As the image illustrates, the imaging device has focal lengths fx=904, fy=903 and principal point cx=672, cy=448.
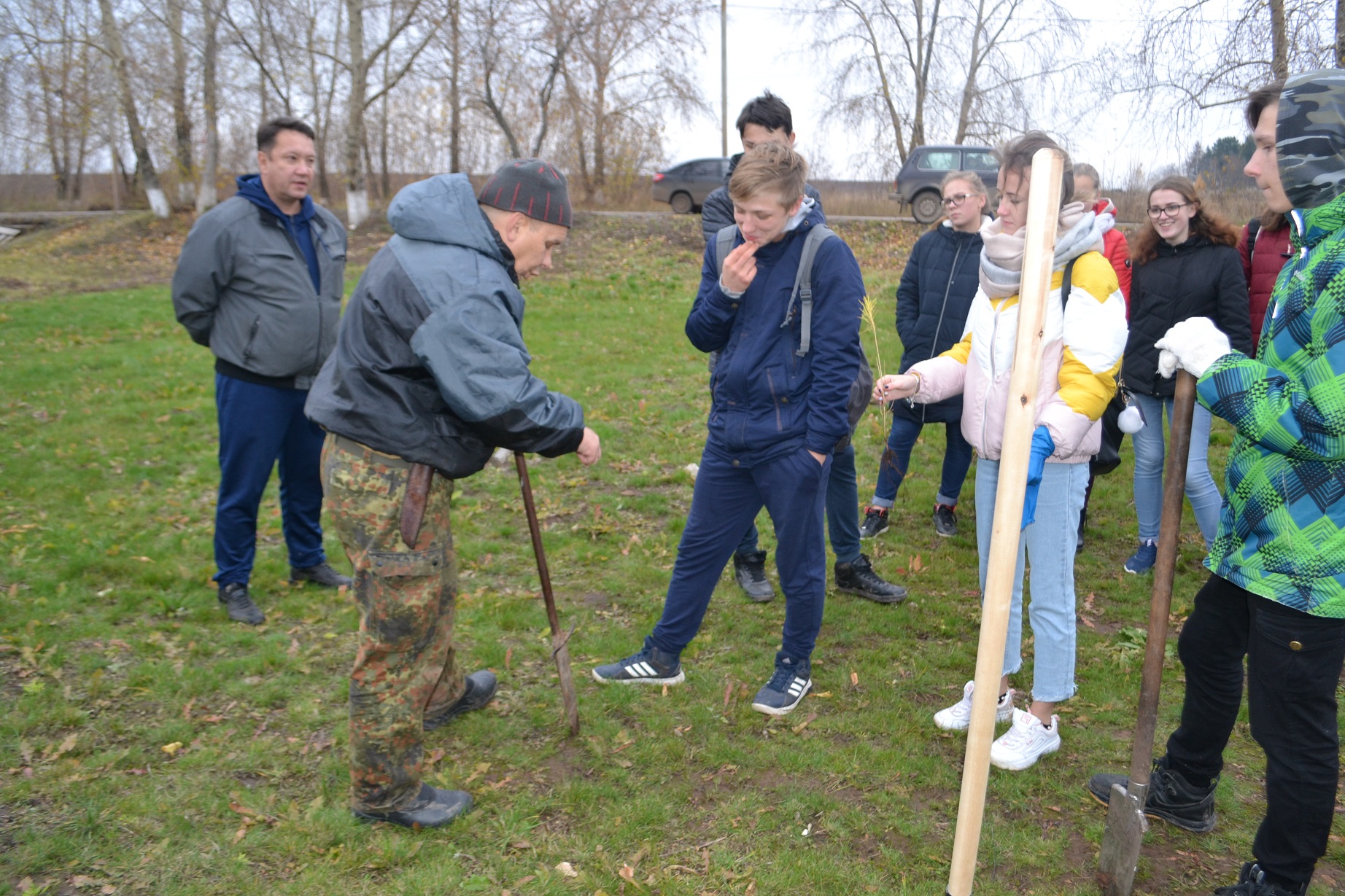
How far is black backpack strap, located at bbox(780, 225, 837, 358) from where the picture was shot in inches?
134

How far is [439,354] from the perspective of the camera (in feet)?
8.61

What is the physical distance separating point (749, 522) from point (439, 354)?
1.65 meters

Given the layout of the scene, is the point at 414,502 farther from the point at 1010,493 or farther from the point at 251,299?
the point at 251,299

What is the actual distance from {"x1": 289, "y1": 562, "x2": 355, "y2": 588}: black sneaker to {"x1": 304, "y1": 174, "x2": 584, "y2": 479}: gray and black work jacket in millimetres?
2295

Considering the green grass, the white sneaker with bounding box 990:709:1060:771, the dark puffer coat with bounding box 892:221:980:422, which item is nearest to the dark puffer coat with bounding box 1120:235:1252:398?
the dark puffer coat with bounding box 892:221:980:422

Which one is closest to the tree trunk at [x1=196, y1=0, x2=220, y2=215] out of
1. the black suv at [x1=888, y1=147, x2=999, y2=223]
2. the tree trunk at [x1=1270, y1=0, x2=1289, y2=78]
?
the black suv at [x1=888, y1=147, x2=999, y2=223]

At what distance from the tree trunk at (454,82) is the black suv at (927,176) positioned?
34.3 ft

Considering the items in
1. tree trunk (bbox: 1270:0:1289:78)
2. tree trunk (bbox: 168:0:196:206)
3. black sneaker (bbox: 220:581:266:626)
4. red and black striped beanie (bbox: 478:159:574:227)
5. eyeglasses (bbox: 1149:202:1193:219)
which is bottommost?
black sneaker (bbox: 220:581:266:626)

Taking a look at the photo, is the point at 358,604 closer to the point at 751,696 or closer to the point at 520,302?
the point at 520,302

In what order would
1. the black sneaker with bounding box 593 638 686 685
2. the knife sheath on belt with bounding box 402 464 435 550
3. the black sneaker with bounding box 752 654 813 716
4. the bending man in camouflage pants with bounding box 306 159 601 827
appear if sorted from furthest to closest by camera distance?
the black sneaker with bounding box 593 638 686 685 → the black sneaker with bounding box 752 654 813 716 → the knife sheath on belt with bounding box 402 464 435 550 → the bending man in camouflage pants with bounding box 306 159 601 827

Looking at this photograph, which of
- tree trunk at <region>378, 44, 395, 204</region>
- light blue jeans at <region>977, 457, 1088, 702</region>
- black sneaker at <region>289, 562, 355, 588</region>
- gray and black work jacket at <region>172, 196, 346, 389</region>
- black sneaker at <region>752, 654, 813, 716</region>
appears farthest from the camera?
tree trunk at <region>378, 44, 395, 204</region>

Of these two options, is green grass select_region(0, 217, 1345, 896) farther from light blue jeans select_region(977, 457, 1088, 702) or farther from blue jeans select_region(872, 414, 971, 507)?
light blue jeans select_region(977, 457, 1088, 702)

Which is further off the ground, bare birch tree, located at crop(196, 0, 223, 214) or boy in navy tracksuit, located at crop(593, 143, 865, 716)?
bare birch tree, located at crop(196, 0, 223, 214)

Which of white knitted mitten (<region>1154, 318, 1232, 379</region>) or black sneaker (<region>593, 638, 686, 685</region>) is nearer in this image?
white knitted mitten (<region>1154, 318, 1232, 379</region>)
